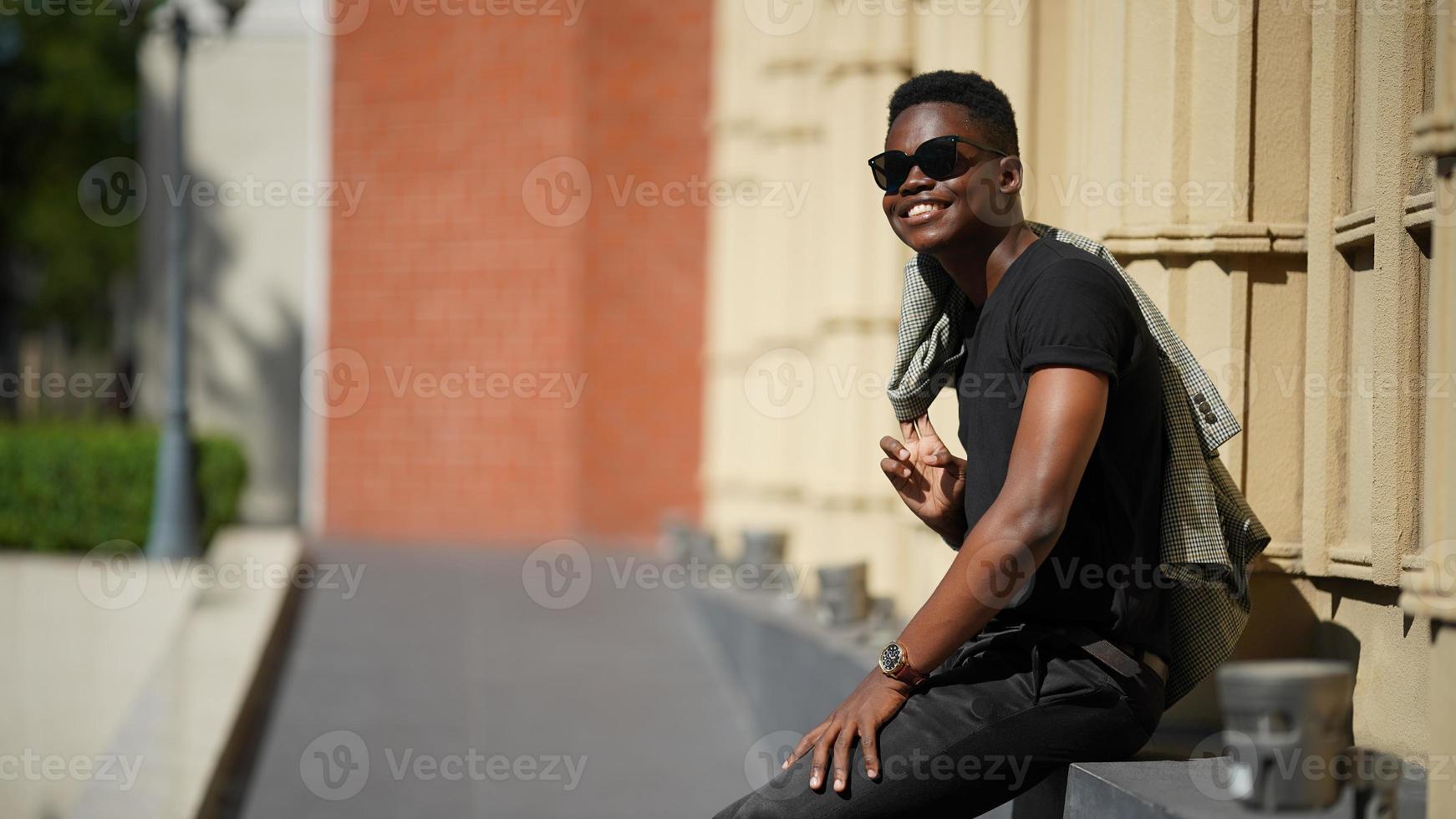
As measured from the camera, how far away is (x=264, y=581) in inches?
380

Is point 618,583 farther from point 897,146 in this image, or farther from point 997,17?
point 897,146

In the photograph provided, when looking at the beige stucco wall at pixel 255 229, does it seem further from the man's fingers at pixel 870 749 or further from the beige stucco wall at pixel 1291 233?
the man's fingers at pixel 870 749

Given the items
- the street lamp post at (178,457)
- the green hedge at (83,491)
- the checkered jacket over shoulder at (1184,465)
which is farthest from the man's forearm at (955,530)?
the green hedge at (83,491)

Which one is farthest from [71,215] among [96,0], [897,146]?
[897,146]

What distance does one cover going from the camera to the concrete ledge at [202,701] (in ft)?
19.1

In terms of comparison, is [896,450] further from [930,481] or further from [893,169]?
[893,169]

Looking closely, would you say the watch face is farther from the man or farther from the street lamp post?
the street lamp post

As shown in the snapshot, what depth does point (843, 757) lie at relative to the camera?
2947mm

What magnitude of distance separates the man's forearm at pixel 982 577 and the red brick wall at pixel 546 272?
36.6 ft

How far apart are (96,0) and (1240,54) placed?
26.3 metres

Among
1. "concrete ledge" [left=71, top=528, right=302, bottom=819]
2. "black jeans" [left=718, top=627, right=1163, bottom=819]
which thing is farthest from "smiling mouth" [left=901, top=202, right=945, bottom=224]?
"concrete ledge" [left=71, top=528, right=302, bottom=819]

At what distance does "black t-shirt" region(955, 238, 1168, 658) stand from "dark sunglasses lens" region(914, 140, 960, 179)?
0.24m

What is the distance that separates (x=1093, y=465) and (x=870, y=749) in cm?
76

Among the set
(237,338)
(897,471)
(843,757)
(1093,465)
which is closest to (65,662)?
(237,338)
